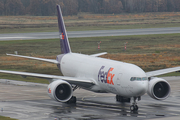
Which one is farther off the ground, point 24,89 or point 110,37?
point 110,37

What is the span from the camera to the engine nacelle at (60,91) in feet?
99.4

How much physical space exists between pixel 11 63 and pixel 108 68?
35020 mm

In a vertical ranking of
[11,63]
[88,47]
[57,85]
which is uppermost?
[88,47]

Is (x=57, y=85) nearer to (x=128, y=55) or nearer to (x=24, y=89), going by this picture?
(x=24, y=89)

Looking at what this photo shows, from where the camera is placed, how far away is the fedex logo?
2976cm

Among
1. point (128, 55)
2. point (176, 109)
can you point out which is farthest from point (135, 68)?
point (128, 55)

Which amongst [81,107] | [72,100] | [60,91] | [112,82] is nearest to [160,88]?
[112,82]

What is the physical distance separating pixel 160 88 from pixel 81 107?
714 centimetres

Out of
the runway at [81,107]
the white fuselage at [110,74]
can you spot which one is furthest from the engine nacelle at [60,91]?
the white fuselage at [110,74]

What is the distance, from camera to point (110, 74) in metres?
29.9

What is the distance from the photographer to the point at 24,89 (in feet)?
135

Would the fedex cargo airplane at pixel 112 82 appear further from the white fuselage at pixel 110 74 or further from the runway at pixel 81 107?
the runway at pixel 81 107

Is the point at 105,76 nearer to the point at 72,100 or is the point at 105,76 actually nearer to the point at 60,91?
the point at 60,91

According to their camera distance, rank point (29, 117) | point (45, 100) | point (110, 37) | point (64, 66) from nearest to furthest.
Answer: point (29, 117) → point (45, 100) → point (64, 66) → point (110, 37)
